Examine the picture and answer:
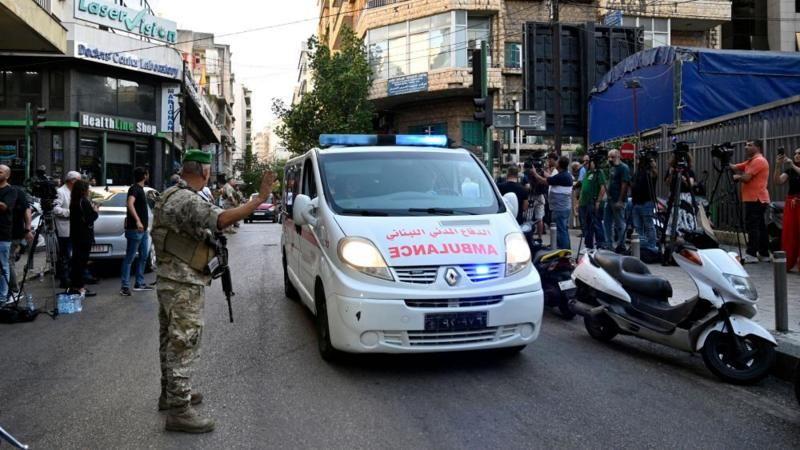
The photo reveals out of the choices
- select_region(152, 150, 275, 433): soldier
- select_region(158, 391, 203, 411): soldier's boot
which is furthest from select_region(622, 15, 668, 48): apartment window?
select_region(158, 391, 203, 411): soldier's boot

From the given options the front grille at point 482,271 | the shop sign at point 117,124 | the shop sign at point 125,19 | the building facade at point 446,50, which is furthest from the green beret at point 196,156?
the shop sign at point 125,19

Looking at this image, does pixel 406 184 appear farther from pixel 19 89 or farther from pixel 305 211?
pixel 19 89

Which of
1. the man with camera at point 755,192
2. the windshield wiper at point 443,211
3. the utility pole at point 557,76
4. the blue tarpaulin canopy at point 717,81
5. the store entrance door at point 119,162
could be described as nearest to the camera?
the windshield wiper at point 443,211

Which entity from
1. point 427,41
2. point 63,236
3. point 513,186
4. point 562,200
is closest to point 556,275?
point 513,186

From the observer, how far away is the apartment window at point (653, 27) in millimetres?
30641

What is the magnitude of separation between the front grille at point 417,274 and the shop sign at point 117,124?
2832 cm

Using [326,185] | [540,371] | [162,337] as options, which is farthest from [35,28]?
[540,371]

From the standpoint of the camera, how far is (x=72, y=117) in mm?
28719

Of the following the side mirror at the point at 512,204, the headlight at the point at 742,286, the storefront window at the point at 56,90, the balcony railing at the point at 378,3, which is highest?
the balcony railing at the point at 378,3

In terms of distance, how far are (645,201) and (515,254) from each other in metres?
6.38

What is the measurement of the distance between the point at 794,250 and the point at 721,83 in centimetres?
946

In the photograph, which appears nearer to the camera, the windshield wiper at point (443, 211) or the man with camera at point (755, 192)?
the windshield wiper at point (443, 211)

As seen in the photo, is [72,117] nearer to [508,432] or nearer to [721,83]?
[721,83]

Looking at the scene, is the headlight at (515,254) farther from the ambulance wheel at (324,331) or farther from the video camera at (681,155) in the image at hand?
the video camera at (681,155)
